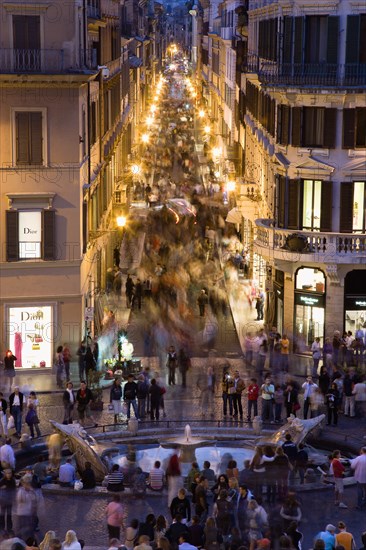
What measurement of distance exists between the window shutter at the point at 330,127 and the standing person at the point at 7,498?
18.8 meters

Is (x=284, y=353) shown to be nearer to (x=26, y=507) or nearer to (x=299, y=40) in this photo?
(x=299, y=40)

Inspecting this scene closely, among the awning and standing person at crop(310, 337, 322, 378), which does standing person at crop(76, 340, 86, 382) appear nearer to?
standing person at crop(310, 337, 322, 378)

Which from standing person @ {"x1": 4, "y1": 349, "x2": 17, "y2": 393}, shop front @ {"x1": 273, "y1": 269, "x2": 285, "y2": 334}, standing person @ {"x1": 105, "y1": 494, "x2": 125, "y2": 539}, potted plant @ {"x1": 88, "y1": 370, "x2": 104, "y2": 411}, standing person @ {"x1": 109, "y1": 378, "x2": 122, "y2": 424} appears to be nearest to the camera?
standing person @ {"x1": 105, "y1": 494, "x2": 125, "y2": 539}

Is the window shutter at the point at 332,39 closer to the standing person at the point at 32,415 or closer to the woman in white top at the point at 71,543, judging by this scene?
the standing person at the point at 32,415

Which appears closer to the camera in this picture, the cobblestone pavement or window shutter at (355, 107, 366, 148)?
the cobblestone pavement

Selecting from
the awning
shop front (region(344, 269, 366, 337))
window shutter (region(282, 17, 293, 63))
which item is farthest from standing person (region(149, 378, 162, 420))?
the awning

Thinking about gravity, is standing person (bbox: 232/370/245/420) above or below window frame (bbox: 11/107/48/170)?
below

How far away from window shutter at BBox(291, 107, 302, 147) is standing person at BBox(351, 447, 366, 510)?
52.6 feet

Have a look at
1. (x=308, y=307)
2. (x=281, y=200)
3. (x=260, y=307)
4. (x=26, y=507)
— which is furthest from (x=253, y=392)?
(x=260, y=307)

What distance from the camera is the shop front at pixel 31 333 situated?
121 feet

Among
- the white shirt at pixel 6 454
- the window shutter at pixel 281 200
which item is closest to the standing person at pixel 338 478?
the white shirt at pixel 6 454

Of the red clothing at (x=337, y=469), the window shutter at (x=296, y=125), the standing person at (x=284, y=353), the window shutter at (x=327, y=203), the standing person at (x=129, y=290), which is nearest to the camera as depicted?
the red clothing at (x=337, y=469)

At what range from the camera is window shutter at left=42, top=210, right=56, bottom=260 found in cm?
3666

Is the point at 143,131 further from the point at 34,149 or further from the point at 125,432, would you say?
the point at 125,432
